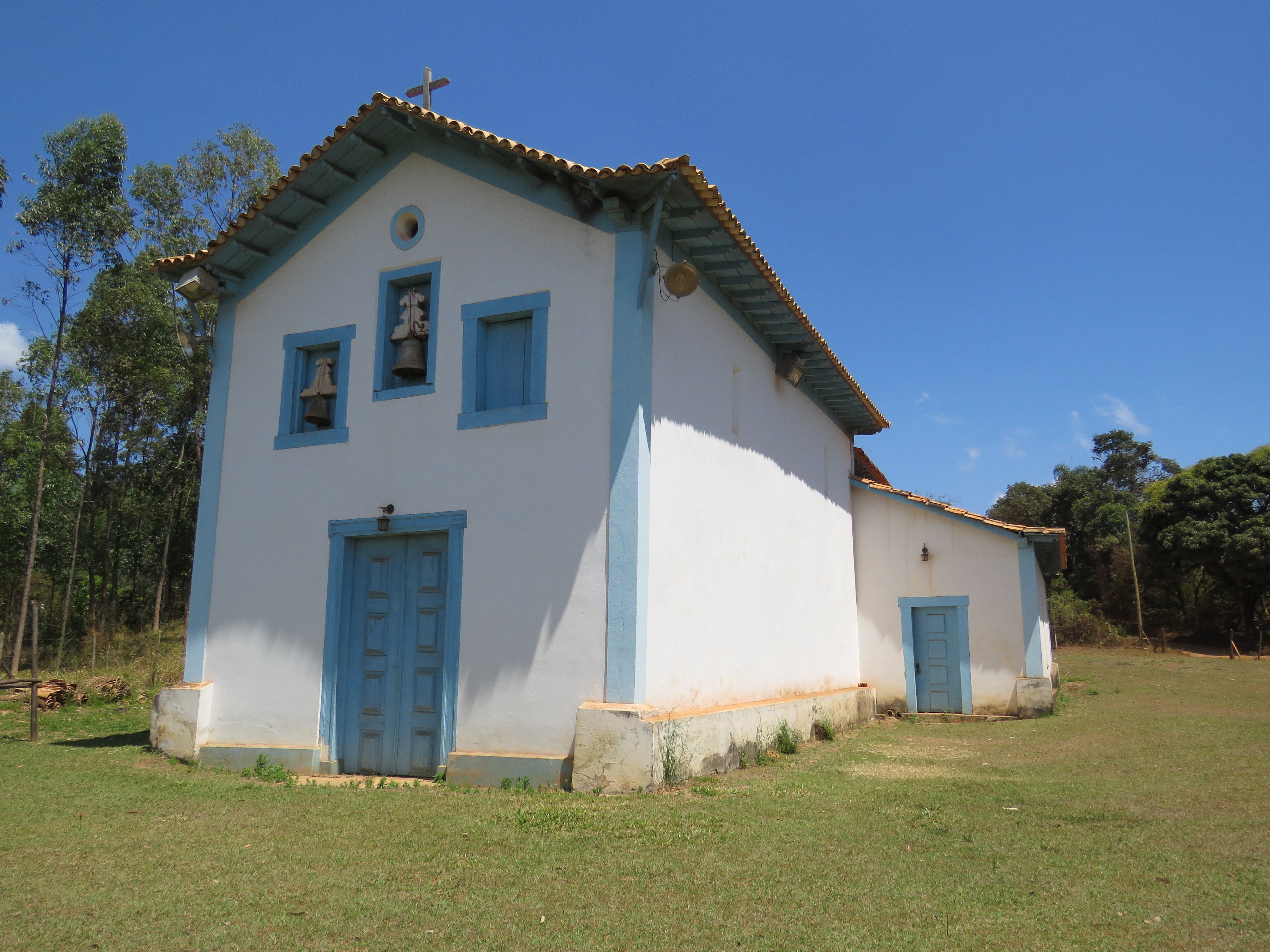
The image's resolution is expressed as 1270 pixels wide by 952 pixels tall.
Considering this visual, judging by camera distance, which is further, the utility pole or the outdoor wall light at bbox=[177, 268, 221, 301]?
the utility pole

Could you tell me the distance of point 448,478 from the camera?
869 centimetres

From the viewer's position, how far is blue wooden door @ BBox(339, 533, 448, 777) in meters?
8.52

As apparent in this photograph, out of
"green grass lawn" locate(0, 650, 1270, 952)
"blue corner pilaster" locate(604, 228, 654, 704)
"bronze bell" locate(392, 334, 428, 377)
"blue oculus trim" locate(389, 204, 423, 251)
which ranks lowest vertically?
"green grass lawn" locate(0, 650, 1270, 952)

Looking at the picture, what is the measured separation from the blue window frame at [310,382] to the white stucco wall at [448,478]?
11cm

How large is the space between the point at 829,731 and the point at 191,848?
8444mm

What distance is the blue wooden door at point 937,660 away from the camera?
14.8 metres

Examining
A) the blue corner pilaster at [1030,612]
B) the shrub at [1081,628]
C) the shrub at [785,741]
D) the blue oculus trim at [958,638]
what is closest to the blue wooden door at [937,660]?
the blue oculus trim at [958,638]

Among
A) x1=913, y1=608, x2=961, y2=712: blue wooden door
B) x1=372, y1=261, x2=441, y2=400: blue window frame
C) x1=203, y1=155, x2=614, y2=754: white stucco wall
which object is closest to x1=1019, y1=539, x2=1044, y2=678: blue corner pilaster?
x1=913, y1=608, x2=961, y2=712: blue wooden door

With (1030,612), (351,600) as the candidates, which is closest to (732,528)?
(351,600)

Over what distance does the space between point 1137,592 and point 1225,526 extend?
14.3 feet

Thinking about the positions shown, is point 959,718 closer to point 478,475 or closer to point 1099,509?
point 478,475

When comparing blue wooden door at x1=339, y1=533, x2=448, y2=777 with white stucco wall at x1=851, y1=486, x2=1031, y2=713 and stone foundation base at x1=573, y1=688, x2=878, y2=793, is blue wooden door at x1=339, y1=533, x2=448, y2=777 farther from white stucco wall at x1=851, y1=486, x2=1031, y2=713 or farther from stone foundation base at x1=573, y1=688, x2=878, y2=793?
white stucco wall at x1=851, y1=486, x2=1031, y2=713

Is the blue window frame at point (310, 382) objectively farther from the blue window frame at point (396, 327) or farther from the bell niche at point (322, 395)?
the blue window frame at point (396, 327)

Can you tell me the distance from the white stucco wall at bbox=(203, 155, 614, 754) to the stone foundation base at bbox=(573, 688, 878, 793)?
31 centimetres
